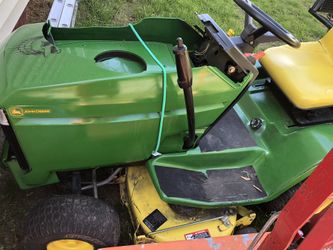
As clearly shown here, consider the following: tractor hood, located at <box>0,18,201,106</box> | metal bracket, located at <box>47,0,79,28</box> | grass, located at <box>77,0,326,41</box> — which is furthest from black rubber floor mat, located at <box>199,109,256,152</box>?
grass, located at <box>77,0,326,41</box>

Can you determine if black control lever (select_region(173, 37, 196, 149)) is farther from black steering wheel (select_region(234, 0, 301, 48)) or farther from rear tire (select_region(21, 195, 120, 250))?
rear tire (select_region(21, 195, 120, 250))

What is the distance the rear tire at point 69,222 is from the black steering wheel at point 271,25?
94 centimetres

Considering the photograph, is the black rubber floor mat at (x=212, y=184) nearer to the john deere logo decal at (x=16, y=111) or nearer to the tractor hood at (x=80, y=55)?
the tractor hood at (x=80, y=55)

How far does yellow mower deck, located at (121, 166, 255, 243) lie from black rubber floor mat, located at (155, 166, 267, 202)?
0.31 feet

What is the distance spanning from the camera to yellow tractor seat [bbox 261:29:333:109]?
1967 millimetres

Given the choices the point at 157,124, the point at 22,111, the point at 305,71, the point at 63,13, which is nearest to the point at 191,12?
the point at 63,13

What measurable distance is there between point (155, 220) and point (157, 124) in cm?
43

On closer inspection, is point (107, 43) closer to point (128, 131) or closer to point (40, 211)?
point (128, 131)

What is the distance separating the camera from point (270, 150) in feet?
6.60

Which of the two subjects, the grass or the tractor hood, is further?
the grass

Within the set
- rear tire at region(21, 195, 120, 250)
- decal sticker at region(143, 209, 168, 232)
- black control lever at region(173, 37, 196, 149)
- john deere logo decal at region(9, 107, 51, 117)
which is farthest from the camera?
decal sticker at region(143, 209, 168, 232)

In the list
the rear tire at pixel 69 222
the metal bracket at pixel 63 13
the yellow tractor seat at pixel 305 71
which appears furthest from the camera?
the metal bracket at pixel 63 13

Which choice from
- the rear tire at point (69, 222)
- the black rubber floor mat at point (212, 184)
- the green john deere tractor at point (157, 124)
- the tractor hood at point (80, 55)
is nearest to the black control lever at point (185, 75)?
the green john deere tractor at point (157, 124)

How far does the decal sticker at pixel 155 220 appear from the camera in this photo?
1818 mm
